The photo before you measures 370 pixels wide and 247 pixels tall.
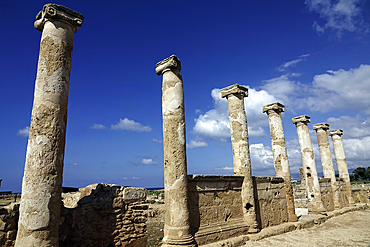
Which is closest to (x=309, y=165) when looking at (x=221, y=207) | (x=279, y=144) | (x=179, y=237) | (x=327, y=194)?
(x=327, y=194)

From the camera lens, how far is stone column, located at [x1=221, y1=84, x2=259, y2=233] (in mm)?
7811

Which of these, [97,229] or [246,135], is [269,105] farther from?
[97,229]

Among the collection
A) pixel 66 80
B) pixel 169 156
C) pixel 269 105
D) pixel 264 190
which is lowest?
pixel 264 190

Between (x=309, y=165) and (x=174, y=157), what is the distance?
10.1 meters

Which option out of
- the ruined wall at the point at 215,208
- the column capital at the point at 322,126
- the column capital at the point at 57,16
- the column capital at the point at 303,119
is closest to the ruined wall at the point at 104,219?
the ruined wall at the point at 215,208

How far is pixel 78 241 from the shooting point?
5383 mm

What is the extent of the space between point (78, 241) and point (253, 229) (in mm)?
5090

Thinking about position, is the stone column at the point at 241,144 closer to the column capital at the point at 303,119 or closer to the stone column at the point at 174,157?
the stone column at the point at 174,157

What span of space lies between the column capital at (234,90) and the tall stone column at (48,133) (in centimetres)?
556

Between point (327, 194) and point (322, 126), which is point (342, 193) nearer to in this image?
point (327, 194)

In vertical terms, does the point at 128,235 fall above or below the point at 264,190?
below

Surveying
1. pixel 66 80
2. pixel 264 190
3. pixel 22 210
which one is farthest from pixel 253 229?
pixel 66 80

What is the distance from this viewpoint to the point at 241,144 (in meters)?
8.56

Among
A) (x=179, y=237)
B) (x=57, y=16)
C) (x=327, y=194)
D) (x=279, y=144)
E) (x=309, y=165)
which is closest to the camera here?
(x=57, y=16)
